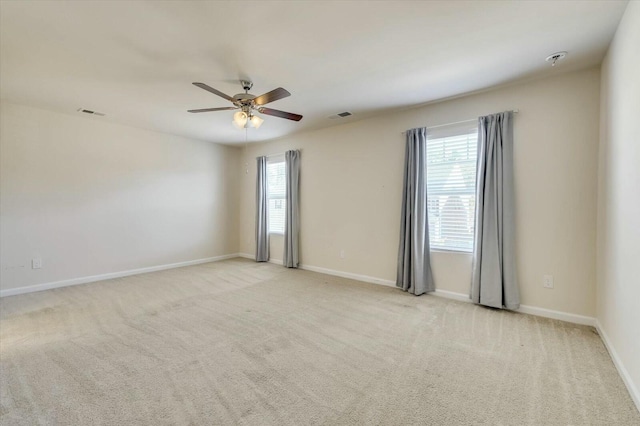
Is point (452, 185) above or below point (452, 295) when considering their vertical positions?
above

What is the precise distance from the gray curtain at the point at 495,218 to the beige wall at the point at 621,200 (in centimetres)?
70

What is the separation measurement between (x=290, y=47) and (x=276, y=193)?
11.7ft

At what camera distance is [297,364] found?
204cm

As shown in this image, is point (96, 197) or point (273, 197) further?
point (273, 197)

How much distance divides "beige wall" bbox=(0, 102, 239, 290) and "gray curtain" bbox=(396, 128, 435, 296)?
4.10m

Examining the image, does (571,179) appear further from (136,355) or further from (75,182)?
(75,182)

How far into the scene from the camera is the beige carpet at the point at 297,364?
61.6 inches

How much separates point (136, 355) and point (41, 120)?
12.4ft

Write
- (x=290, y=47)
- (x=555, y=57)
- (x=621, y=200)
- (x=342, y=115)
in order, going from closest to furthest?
(x=621, y=200) → (x=290, y=47) → (x=555, y=57) → (x=342, y=115)

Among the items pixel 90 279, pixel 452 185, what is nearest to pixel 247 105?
pixel 452 185

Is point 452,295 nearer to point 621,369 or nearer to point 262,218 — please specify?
point 621,369

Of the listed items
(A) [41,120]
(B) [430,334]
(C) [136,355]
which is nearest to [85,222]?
(A) [41,120]

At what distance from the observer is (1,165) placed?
353 cm

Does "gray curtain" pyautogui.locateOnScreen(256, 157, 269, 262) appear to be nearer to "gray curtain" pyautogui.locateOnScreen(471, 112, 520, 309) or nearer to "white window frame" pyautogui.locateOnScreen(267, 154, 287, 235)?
"white window frame" pyautogui.locateOnScreen(267, 154, 287, 235)
